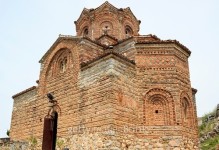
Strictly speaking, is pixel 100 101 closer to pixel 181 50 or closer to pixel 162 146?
pixel 162 146

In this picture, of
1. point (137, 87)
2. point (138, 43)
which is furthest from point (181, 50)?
point (137, 87)

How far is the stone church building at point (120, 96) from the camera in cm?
972

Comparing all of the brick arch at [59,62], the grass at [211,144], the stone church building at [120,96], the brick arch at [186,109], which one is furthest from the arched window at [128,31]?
the grass at [211,144]

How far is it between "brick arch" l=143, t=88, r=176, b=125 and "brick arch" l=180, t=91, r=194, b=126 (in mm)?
588

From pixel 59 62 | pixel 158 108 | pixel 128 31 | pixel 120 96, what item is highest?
pixel 128 31

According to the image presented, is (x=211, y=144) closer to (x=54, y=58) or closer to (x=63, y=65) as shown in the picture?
(x=63, y=65)

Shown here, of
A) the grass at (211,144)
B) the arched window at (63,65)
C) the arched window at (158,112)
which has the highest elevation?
the arched window at (63,65)

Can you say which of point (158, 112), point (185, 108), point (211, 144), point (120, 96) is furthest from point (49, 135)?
point (211, 144)

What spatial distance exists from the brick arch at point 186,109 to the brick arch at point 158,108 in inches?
23.2

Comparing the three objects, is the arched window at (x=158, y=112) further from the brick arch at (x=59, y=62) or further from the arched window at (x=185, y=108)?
the brick arch at (x=59, y=62)

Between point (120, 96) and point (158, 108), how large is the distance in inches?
73.1

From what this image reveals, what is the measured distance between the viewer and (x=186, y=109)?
11.3 metres

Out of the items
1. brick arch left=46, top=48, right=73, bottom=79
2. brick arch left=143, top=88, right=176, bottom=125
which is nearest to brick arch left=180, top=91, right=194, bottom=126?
brick arch left=143, top=88, right=176, bottom=125

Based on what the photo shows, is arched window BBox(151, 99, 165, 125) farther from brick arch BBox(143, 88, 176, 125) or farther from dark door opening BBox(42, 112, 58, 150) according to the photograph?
dark door opening BBox(42, 112, 58, 150)
